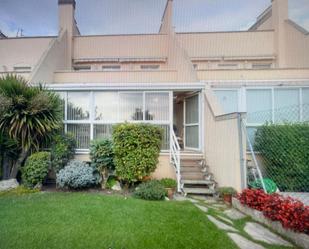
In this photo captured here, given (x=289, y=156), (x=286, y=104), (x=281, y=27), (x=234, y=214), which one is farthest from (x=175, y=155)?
(x=281, y=27)

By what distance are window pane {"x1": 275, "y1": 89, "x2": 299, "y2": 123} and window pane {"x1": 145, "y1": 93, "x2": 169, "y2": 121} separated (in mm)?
4429

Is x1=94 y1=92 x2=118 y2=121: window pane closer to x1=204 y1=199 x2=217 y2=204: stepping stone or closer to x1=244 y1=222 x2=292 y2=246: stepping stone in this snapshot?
x1=204 y1=199 x2=217 y2=204: stepping stone

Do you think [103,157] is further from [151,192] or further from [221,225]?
[221,225]

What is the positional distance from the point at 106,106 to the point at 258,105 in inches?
247

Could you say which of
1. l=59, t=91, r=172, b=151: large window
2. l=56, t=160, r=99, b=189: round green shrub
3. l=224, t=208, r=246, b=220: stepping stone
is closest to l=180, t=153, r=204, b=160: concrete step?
l=59, t=91, r=172, b=151: large window

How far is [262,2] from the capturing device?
1501 centimetres

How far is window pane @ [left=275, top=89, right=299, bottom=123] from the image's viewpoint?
350 inches

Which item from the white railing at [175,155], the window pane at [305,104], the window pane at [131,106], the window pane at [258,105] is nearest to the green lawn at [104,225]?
the white railing at [175,155]

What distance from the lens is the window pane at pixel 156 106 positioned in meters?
9.13

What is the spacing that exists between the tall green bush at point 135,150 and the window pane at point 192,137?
2.59 metres

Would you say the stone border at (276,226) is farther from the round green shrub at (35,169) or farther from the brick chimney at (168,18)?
the brick chimney at (168,18)

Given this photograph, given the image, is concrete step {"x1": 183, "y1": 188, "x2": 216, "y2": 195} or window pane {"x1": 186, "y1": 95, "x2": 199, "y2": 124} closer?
concrete step {"x1": 183, "y1": 188, "x2": 216, "y2": 195}

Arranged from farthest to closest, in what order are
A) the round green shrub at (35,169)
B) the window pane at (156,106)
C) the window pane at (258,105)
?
the window pane at (156,106) → the window pane at (258,105) → the round green shrub at (35,169)

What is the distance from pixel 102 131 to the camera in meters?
9.23
